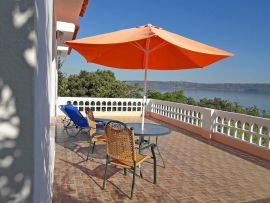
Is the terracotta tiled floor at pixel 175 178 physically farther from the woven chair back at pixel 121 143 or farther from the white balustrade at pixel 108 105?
the white balustrade at pixel 108 105

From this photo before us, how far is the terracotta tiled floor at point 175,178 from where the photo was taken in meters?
4.10

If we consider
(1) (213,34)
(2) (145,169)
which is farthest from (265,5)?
(2) (145,169)

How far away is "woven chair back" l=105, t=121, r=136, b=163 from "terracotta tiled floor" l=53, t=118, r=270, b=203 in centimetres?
60

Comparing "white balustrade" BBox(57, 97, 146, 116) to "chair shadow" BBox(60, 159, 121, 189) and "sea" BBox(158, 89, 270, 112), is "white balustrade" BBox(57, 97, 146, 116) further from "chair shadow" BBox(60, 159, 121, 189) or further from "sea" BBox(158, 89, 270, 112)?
"chair shadow" BBox(60, 159, 121, 189)

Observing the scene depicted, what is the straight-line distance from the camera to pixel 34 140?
1.13 meters

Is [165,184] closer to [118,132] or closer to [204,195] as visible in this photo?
[204,195]

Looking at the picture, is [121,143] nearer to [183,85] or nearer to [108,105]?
[108,105]

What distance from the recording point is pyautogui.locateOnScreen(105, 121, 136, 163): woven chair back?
3.98 meters

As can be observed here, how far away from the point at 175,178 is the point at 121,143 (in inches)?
60.2

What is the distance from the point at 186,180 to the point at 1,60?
4396 millimetres

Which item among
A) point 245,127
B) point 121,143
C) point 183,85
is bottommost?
point 245,127

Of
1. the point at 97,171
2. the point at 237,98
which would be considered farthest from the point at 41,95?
the point at 237,98

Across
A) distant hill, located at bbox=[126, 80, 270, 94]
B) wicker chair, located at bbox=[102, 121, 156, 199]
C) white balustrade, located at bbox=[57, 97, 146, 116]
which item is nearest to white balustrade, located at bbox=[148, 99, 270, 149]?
white balustrade, located at bbox=[57, 97, 146, 116]

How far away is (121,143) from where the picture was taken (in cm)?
408
